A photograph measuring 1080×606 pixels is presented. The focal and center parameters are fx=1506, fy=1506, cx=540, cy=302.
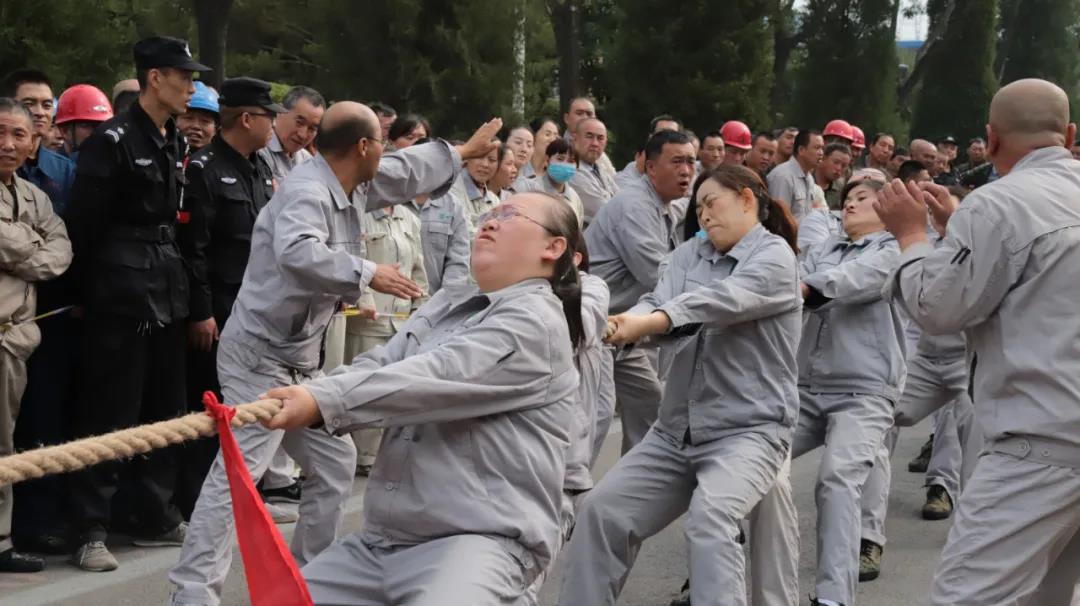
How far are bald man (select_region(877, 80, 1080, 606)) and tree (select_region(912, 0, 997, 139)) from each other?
117ft

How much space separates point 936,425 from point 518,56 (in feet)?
46.9

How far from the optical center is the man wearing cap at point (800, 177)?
12297mm

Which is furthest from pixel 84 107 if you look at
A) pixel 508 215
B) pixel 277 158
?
pixel 508 215

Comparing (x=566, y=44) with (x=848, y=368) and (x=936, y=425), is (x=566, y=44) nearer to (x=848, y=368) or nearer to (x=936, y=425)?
(x=936, y=425)

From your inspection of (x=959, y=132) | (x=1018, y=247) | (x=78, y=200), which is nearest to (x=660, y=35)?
(x=959, y=132)

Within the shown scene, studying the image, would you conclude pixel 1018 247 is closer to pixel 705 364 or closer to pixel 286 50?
pixel 705 364

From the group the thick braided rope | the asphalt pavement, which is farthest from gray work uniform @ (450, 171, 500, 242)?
the thick braided rope

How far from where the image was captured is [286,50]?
30.7 meters

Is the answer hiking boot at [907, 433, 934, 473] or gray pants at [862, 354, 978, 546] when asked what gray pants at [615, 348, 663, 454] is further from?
hiking boot at [907, 433, 934, 473]

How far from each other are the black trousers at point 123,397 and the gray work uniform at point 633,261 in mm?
2310

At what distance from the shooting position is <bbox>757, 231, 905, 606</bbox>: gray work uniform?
20.5 feet

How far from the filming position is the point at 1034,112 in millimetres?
4582

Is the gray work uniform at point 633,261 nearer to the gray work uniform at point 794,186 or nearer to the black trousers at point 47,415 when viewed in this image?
the black trousers at point 47,415

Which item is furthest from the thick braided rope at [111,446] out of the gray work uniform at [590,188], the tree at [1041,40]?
the tree at [1041,40]
